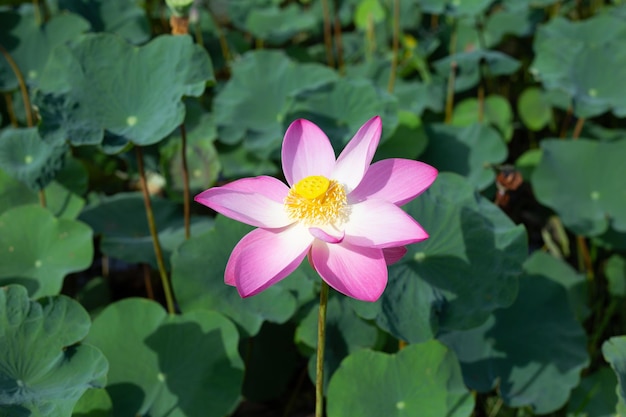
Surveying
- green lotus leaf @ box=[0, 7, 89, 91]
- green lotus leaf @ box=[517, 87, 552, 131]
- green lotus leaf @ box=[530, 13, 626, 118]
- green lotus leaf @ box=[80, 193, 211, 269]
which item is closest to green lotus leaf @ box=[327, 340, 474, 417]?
green lotus leaf @ box=[80, 193, 211, 269]

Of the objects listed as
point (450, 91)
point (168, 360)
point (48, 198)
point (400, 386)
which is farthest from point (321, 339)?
point (450, 91)

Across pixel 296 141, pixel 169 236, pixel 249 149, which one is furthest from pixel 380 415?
pixel 249 149

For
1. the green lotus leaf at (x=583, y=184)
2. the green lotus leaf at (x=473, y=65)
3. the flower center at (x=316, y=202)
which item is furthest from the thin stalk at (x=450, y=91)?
the flower center at (x=316, y=202)

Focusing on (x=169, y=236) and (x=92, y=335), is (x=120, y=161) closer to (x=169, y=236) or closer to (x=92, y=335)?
(x=169, y=236)

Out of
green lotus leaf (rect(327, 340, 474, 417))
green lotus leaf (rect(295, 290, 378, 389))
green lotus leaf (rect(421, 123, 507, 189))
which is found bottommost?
green lotus leaf (rect(295, 290, 378, 389))

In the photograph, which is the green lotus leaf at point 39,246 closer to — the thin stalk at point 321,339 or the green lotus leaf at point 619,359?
the thin stalk at point 321,339

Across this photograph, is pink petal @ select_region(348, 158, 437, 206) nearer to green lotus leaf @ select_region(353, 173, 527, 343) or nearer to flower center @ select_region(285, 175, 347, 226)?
flower center @ select_region(285, 175, 347, 226)
